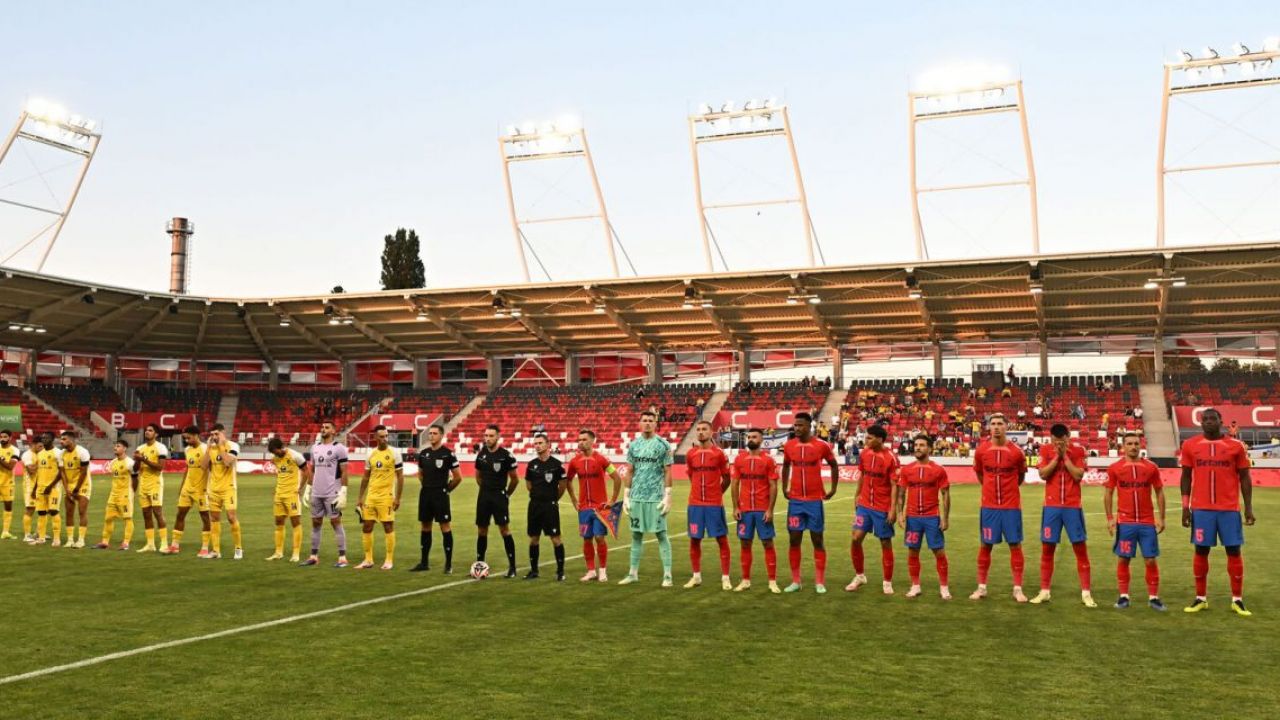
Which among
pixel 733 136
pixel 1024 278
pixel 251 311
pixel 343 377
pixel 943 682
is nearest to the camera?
pixel 943 682

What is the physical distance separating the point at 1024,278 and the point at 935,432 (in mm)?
7779

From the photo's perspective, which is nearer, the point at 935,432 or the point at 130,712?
the point at 130,712

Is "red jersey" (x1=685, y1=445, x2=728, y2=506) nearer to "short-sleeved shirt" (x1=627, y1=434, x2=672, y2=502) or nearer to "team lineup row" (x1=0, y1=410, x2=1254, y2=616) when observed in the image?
"team lineup row" (x1=0, y1=410, x2=1254, y2=616)

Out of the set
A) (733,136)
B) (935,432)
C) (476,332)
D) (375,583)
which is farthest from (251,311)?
(375,583)

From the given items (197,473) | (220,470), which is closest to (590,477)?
(220,470)

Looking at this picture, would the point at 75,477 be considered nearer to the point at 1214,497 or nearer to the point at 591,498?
the point at 591,498

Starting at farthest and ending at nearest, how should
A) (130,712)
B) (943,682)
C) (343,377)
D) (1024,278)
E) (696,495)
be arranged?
(343,377), (1024,278), (696,495), (943,682), (130,712)

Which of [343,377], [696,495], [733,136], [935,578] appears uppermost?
[733,136]

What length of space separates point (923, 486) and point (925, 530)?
1.72 ft

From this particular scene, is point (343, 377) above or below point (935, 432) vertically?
above

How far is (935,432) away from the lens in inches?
1757

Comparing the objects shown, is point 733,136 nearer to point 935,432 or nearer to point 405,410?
point 935,432

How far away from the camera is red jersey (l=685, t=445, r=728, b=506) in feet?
40.5

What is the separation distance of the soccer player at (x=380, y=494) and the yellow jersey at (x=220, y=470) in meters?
2.59
